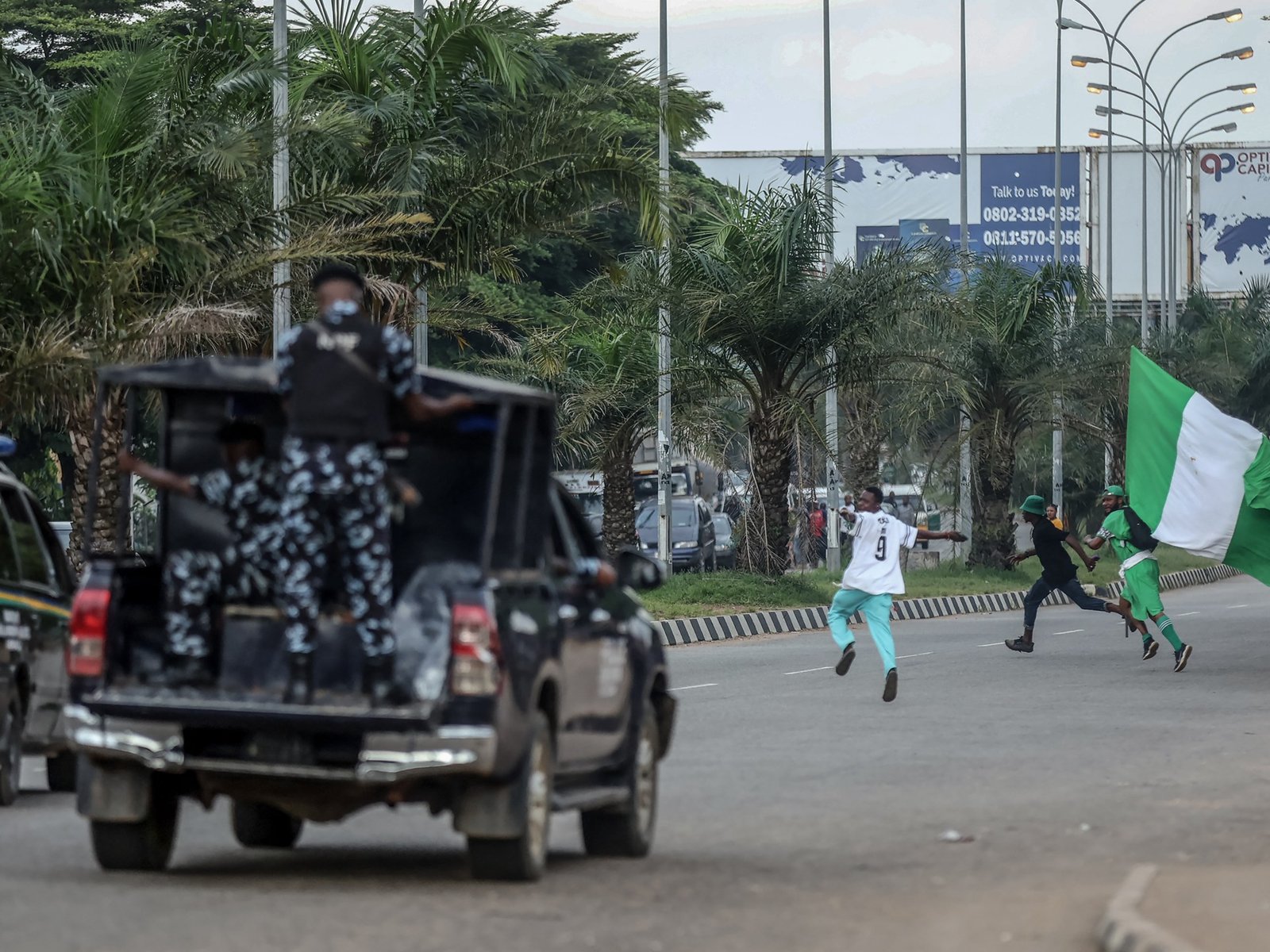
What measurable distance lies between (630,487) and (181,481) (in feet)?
102

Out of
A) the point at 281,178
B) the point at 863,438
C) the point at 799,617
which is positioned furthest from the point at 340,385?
the point at 863,438

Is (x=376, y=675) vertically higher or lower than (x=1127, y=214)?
lower

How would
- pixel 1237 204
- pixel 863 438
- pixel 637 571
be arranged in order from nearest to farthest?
1. pixel 637 571
2. pixel 863 438
3. pixel 1237 204

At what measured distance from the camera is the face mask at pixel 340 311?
7.90m

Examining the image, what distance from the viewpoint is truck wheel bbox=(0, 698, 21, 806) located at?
1098cm

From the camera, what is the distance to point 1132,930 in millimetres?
6762

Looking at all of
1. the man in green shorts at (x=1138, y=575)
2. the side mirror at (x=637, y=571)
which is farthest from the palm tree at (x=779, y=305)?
the side mirror at (x=637, y=571)

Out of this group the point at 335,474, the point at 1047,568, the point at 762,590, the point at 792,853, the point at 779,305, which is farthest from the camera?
the point at 762,590

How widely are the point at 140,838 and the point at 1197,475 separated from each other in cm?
1420

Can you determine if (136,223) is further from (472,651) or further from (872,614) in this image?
(472,651)

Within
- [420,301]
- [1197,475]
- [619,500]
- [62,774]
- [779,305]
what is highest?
[779,305]

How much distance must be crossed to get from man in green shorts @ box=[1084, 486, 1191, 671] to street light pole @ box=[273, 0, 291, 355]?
7.83 metres

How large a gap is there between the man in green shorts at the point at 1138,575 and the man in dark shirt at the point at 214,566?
14.6 m

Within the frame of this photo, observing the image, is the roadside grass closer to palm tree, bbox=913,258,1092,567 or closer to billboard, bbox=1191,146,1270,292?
palm tree, bbox=913,258,1092,567
